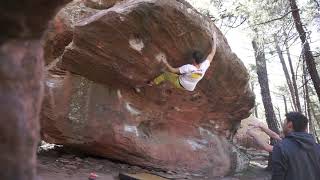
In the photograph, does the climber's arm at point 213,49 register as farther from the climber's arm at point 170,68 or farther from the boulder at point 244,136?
the boulder at point 244,136

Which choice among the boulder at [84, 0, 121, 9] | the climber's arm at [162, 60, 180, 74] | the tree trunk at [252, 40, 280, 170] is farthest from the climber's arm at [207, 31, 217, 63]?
the tree trunk at [252, 40, 280, 170]

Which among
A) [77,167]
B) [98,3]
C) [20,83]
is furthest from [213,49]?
[20,83]

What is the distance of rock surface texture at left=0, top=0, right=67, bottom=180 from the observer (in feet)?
6.31

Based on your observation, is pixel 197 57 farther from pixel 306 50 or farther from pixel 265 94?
pixel 265 94

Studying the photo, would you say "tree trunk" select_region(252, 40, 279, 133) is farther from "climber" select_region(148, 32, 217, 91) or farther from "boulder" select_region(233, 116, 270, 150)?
"climber" select_region(148, 32, 217, 91)

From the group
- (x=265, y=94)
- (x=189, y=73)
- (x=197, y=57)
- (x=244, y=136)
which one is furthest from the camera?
(x=244, y=136)

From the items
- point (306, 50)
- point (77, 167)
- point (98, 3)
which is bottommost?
point (77, 167)

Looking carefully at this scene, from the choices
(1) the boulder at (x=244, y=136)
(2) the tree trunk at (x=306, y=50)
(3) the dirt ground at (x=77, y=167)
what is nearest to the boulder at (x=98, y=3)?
(3) the dirt ground at (x=77, y=167)

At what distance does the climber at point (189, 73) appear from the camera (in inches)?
377

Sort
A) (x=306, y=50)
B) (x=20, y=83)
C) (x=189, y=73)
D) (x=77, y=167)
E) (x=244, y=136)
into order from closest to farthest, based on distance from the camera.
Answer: (x=20, y=83), (x=77, y=167), (x=189, y=73), (x=306, y=50), (x=244, y=136)

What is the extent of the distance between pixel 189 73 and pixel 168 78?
0.82m

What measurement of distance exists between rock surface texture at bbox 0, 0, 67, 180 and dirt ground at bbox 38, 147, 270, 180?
19.9 ft

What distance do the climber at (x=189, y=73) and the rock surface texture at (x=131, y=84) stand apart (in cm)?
19

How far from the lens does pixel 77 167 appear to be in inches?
363
